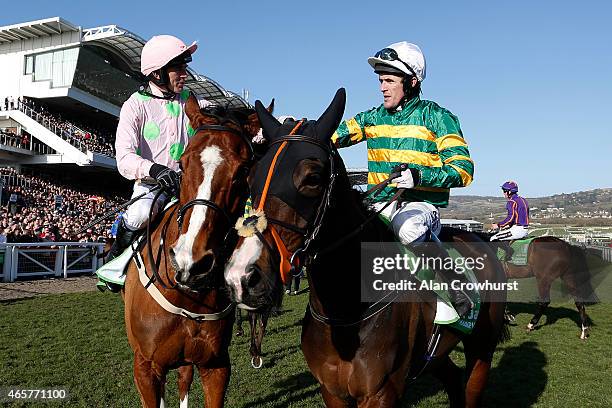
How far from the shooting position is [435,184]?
274 cm

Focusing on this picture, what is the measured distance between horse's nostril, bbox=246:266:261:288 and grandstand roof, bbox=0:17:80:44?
3730cm

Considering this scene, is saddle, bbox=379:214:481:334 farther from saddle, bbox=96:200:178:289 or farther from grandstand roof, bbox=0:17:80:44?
grandstand roof, bbox=0:17:80:44

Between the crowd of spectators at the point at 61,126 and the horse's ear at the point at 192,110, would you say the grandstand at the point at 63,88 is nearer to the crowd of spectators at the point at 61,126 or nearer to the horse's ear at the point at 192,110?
the crowd of spectators at the point at 61,126

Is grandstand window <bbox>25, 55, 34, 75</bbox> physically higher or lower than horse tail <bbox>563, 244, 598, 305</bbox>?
higher

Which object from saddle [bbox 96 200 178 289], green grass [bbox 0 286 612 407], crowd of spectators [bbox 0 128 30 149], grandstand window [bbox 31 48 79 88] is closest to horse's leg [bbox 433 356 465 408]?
green grass [bbox 0 286 612 407]

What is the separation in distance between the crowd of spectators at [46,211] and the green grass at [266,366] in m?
2.78

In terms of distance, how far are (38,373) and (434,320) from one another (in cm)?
495

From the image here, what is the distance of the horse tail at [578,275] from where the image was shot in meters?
9.31

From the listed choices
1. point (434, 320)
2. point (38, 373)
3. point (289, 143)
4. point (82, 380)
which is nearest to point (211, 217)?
point (289, 143)

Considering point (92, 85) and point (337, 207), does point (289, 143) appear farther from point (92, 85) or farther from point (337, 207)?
point (92, 85)

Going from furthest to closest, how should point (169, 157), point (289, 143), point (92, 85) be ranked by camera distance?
point (92, 85), point (169, 157), point (289, 143)

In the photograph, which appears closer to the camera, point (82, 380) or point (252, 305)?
point (252, 305)

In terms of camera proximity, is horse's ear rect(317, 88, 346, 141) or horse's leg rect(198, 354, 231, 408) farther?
horse's leg rect(198, 354, 231, 408)

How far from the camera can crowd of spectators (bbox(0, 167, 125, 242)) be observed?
1525 centimetres
